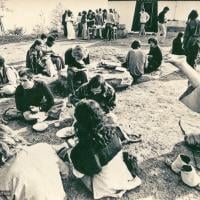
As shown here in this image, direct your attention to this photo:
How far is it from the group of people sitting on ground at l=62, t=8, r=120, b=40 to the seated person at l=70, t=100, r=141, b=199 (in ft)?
41.3

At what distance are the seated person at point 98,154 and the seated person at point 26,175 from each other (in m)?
0.46

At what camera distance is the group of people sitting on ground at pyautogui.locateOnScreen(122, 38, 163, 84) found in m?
8.91

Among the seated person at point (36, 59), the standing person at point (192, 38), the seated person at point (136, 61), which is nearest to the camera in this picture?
the seated person at point (136, 61)

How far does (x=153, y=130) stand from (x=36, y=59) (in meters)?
4.58

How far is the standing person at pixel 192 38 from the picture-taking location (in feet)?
31.9

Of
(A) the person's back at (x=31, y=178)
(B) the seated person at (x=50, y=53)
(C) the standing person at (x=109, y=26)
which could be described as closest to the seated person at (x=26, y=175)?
(A) the person's back at (x=31, y=178)

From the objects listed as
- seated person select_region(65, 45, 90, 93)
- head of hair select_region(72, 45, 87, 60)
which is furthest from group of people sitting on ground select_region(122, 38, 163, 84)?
head of hair select_region(72, 45, 87, 60)

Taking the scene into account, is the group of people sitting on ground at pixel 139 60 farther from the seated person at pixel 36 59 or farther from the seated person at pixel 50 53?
the seated person at pixel 36 59

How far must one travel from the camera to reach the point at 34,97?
640 cm

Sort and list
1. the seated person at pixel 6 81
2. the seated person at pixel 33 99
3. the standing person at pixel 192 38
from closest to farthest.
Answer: the seated person at pixel 33 99
the seated person at pixel 6 81
the standing person at pixel 192 38

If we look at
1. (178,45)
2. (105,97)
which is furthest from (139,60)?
(105,97)

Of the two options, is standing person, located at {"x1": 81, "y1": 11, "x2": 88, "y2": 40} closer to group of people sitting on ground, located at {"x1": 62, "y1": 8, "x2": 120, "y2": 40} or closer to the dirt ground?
group of people sitting on ground, located at {"x1": 62, "y1": 8, "x2": 120, "y2": 40}

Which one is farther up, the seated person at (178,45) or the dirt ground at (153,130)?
the seated person at (178,45)

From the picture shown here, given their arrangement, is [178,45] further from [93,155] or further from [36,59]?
[93,155]
